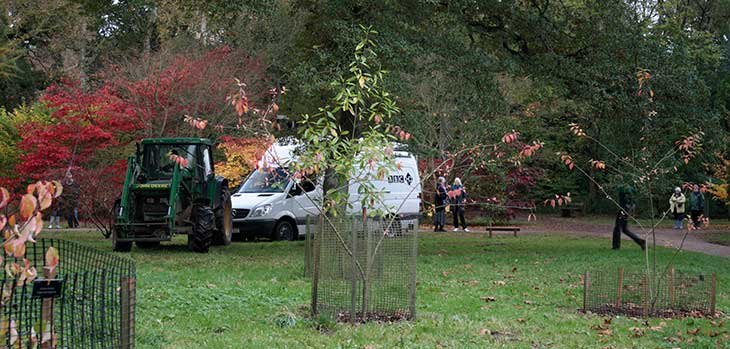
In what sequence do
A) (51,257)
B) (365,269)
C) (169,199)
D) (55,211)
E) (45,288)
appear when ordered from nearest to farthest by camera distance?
(51,257) < (45,288) < (365,269) < (169,199) < (55,211)

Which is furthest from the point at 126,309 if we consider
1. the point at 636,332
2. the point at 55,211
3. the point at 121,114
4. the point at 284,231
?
the point at 55,211

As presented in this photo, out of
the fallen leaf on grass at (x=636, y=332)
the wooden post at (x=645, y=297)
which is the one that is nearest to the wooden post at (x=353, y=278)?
the fallen leaf on grass at (x=636, y=332)

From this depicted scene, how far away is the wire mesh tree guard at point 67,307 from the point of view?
153 inches

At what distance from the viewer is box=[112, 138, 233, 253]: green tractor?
17.0 m

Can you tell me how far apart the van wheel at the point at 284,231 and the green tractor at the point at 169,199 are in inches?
109

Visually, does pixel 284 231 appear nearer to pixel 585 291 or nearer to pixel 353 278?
pixel 585 291

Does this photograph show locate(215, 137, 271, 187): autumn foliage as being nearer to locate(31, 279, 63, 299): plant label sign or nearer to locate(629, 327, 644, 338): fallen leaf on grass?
locate(629, 327, 644, 338): fallen leaf on grass

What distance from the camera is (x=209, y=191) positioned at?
61.4ft

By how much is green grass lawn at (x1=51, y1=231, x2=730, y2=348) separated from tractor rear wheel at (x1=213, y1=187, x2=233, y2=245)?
1.60 m

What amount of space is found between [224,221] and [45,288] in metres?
15.4

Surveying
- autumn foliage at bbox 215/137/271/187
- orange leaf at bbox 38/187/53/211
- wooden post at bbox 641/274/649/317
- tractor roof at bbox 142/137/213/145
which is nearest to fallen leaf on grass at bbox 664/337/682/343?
wooden post at bbox 641/274/649/317

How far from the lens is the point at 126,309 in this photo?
18.5 ft

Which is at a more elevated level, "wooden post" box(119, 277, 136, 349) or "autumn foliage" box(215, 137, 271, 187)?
"autumn foliage" box(215, 137, 271, 187)

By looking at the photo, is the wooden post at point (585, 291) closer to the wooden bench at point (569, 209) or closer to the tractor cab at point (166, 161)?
the tractor cab at point (166, 161)
